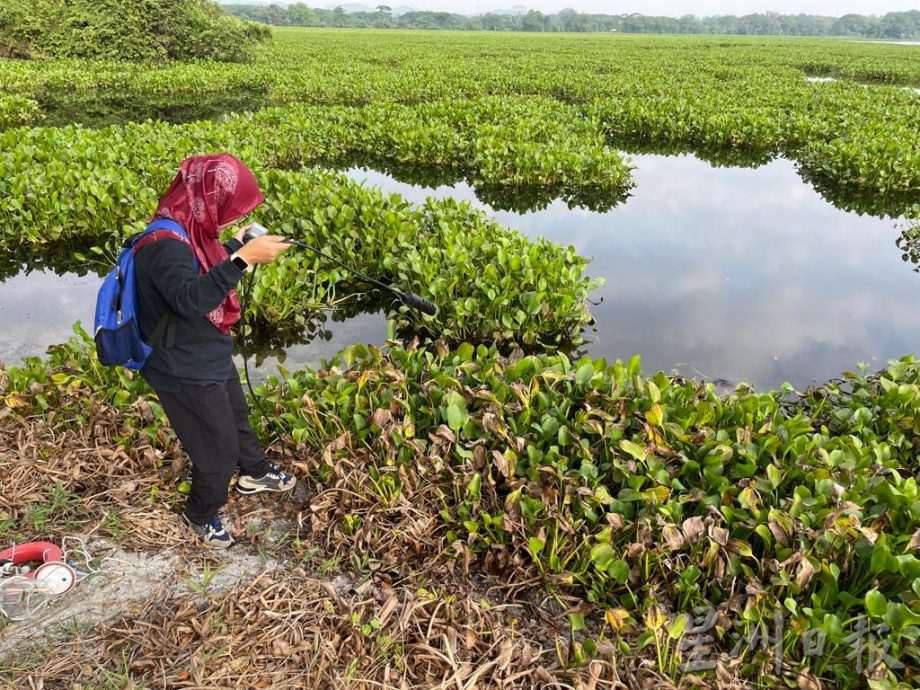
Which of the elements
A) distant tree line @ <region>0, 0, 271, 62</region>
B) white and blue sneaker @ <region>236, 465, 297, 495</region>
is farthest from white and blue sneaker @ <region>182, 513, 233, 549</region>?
distant tree line @ <region>0, 0, 271, 62</region>

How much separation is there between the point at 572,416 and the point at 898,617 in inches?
72.8

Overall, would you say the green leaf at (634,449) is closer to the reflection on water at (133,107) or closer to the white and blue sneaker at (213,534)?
the white and blue sneaker at (213,534)

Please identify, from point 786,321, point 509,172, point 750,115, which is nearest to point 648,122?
point 750,115

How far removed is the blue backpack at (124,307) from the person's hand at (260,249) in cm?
28

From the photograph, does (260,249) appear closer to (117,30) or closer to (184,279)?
(184,279)

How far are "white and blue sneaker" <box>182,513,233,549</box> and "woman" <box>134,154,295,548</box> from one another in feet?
0.35

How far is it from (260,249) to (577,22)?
181769 mm

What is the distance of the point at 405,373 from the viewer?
3.99 meters

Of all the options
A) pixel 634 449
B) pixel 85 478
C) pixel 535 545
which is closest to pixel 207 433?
pixel 85 478

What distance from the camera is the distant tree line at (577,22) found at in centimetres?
12756

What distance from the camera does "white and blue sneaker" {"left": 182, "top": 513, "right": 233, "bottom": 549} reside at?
10.00 feet

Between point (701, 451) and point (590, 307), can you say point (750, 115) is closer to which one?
point (590, 307)

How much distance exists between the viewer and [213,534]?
305cm

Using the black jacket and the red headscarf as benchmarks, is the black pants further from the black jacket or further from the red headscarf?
the red headscarf
